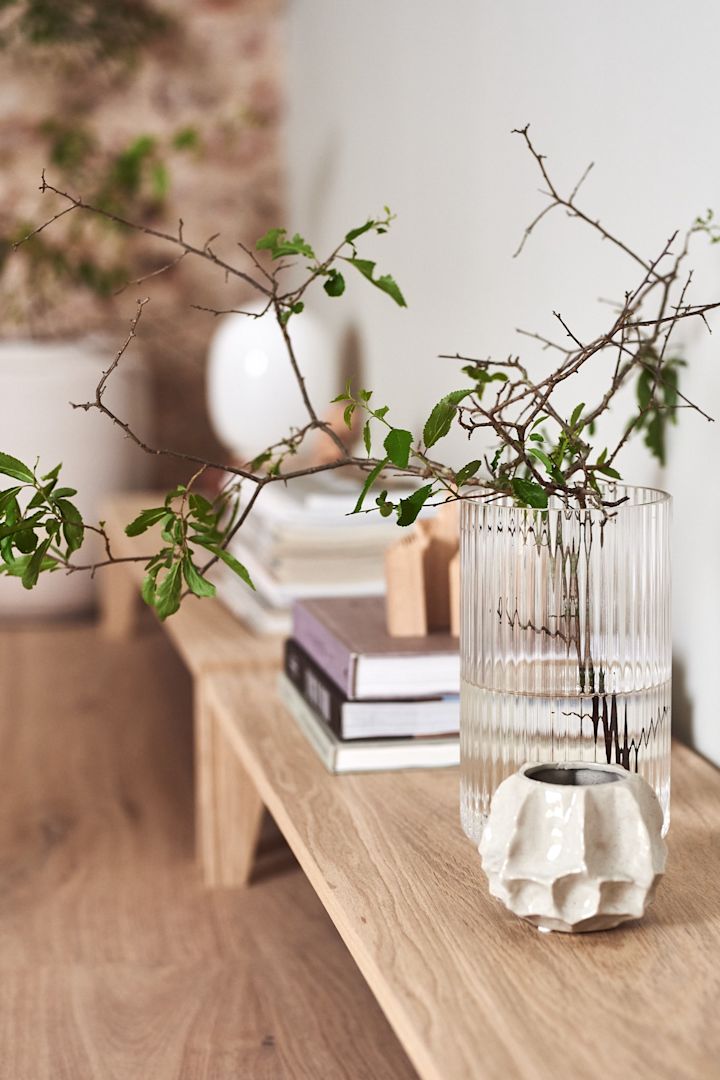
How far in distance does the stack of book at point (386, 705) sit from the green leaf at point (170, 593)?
301mm

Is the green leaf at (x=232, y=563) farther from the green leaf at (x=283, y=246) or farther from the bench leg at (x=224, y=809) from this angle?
the bench leg at (x=224, y=809)

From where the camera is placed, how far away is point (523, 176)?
1574mm

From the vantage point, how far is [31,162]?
10.7 feet

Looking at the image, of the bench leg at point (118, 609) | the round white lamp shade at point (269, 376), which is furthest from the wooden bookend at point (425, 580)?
the bench leg at point (118, 609)

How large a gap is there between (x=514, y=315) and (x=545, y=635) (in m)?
0.74

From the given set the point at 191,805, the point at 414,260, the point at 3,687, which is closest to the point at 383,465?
the point at 191,805

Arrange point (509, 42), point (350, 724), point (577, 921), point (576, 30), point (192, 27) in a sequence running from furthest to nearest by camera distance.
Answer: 1. point (192, 27)
2. point (509, 42)
3. point (576, 30)
4. point (350, 724)
5. point (577, 921)

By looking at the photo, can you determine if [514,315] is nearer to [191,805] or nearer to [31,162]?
[191,805]

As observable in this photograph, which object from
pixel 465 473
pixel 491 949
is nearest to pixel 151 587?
pixel 465 473

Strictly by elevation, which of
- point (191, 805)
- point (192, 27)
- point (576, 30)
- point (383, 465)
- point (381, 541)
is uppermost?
point (192, 27)

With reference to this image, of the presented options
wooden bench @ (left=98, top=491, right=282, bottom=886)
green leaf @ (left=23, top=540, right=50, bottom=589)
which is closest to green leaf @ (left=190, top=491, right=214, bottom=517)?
green leaf @ (left=23, top=540, right=50, bottom=589)

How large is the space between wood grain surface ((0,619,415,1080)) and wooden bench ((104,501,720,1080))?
239mm

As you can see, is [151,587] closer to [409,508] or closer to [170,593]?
[170,593]

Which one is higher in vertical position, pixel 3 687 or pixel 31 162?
→ pixel 31 162
